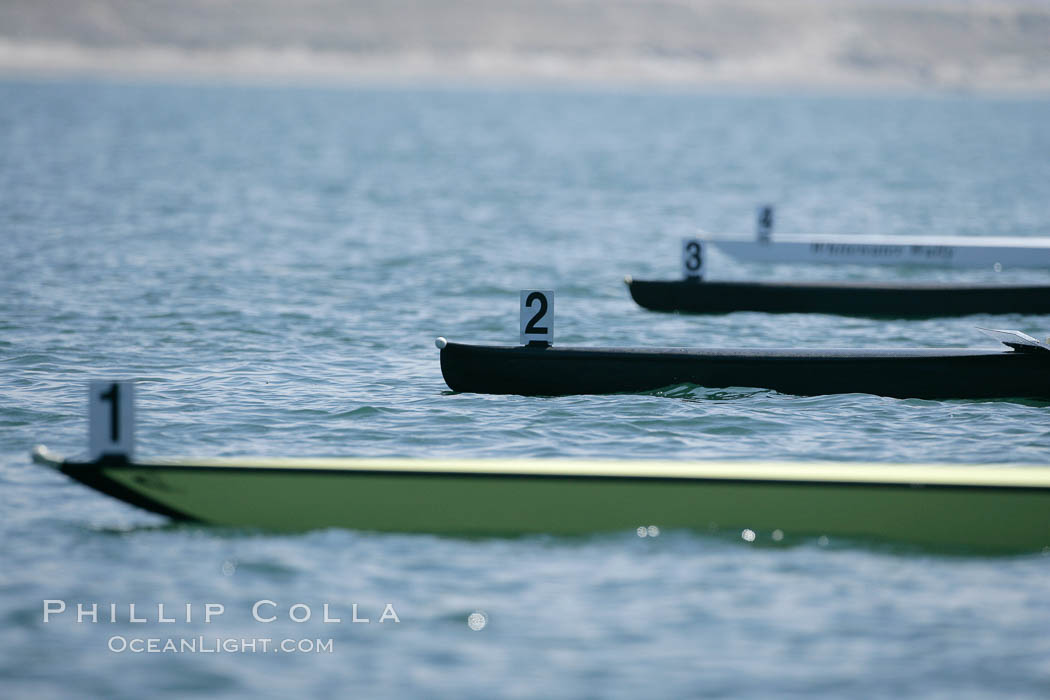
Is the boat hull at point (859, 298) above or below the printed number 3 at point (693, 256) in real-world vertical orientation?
below

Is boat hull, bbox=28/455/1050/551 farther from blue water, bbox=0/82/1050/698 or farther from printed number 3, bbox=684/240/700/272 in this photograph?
printed number 3, bbox=684/240/700/272

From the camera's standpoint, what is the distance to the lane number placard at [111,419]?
32.6 ft

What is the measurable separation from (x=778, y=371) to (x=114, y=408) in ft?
23.3

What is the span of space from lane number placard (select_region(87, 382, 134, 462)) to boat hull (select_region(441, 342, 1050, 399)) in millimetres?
5256

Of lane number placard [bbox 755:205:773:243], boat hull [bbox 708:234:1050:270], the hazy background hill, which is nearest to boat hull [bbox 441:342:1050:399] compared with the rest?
boat hull [bbox 708:234:1050:270]

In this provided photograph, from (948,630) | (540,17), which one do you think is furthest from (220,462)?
(540,17)

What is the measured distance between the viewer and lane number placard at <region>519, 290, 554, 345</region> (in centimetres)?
1402

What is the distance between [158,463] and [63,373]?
6.31 metres

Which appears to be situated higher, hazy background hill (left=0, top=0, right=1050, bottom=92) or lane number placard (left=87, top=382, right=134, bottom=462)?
hazy background hill (left=0, top=0, right=1050, bottom=92)

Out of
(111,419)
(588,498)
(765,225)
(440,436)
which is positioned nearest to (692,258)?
(765,225)

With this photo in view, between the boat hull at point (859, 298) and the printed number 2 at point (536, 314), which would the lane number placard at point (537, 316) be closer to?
the printed number 2 at point (536, 314)

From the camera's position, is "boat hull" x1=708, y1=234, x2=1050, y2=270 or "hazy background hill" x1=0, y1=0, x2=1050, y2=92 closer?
"boat hull" x1=708, y1=234, x2=1050, y2=270

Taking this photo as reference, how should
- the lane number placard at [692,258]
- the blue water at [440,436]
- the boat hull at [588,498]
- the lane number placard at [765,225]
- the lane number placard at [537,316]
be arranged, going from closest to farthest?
the blue water at [440,436] < the boat hull at [588,498] < the lane number placard at [537,316] < the lane number placard at [692,258] < the lane number placard at [765,225]

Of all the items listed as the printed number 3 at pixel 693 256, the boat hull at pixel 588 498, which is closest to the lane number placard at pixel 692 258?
the printed number 3 at pixel 693 256
